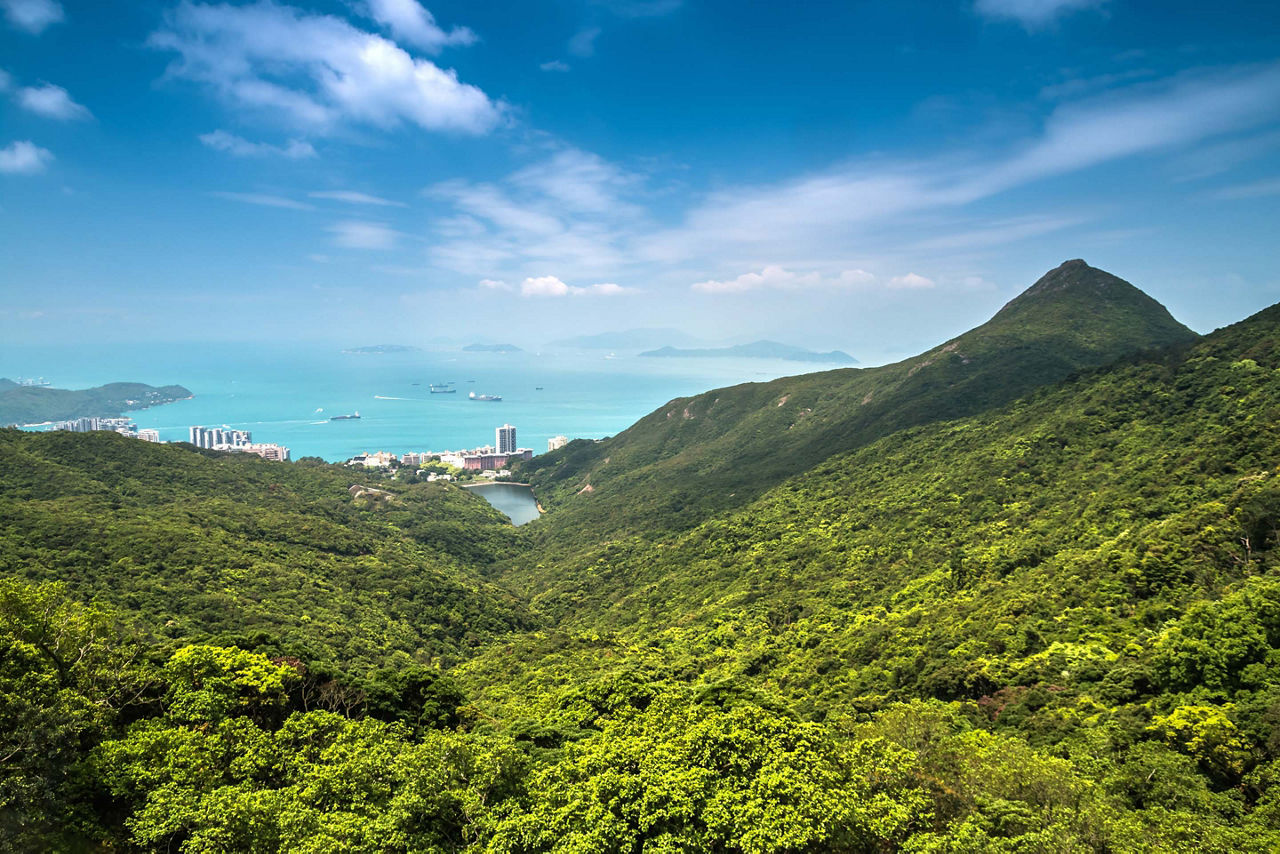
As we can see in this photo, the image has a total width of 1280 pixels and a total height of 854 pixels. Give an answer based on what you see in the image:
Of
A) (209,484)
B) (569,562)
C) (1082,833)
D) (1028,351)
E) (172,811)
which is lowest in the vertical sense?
(569,562)

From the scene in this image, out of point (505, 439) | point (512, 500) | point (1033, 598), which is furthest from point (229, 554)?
point (505, 439)

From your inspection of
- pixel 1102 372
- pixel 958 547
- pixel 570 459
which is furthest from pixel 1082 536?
pixel 570 459

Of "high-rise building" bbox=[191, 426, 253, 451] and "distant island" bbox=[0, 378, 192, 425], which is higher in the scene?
"distant island" bbox=[0, 378, 192, 425]

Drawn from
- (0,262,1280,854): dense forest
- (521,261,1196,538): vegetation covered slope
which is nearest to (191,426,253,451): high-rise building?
(521,261,1196,538): vegetation covered slope

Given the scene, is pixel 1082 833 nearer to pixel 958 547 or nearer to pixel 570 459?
pixel 958 547

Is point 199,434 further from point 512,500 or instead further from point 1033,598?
point 1033,598

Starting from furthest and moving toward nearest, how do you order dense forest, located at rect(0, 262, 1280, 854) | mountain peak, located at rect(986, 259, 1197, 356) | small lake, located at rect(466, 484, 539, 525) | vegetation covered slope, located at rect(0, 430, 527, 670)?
small lake, located at rect(466, 484, 539, 525), mountain peak, located at rect(986, 259, 1197, 356), vegetation covered slope, located at rect(0, 430, 527, 670), dense forest, located at rect(0, 262, 1280, 854)

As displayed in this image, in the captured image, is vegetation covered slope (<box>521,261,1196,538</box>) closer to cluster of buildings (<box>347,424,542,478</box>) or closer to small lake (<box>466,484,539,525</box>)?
small lake (<box>466,484,539,525</box>)
